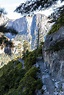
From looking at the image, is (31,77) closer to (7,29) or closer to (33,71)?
(33,71)

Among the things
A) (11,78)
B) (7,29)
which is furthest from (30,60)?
(7,29)

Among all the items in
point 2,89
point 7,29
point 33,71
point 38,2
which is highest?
point 38,2

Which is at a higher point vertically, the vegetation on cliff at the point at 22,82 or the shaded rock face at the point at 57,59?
the shaded rock face at the point at 57,59

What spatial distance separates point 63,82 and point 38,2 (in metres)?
8.27

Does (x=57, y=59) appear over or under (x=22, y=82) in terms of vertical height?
over

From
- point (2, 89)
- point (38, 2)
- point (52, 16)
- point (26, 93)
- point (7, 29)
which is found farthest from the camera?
point (2, 89)

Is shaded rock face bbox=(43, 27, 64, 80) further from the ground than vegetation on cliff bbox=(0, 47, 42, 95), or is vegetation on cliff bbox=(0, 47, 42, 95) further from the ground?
shaded rock face bbox=(43, 27, 64, 80)

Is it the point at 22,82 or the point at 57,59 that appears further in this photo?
the point at 22,82

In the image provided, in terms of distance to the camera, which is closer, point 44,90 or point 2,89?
point 44,90

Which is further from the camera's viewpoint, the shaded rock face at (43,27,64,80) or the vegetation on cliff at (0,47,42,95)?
the vegetation on cliff at (0,47,42,95)

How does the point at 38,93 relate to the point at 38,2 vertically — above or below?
below

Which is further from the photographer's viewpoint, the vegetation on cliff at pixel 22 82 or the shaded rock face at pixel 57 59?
the vegetation on cliff at pixel 22 82

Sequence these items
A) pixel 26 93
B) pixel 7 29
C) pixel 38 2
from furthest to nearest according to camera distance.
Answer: pixel 26 93 → pixel 38 2 → pixel 7 29

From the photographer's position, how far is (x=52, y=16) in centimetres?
1134
